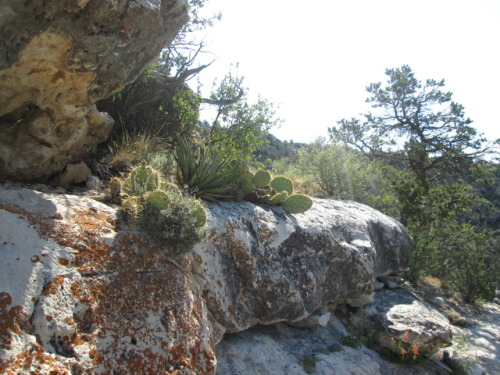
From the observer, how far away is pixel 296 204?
5129mm

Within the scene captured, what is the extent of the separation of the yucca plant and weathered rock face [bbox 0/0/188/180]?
46.4 inches

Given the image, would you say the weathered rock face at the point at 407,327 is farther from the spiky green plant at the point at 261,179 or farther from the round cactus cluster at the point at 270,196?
the spiky green plant at the point at 261,179

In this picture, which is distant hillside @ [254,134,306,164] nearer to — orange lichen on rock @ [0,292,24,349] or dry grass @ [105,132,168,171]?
dry grass @ [105,132,168,171]

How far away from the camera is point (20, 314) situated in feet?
7.16

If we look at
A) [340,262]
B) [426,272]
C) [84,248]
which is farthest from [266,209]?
[426,272]

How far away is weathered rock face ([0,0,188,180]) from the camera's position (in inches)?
122

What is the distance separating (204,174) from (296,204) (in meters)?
1.39

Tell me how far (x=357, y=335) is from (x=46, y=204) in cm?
411

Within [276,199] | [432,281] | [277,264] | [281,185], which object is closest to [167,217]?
[277,264]

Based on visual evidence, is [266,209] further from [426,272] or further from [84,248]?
[426,272]

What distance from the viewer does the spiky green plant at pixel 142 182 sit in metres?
3.72

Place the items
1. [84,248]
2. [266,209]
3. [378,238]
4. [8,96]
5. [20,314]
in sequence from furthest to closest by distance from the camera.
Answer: [378,238], [266,209], [8,96], [84,248], [20,314]

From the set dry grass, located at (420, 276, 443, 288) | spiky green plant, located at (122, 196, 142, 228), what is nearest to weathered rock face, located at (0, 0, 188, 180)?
spiky green plant, located at (122, 196, 142, 228)

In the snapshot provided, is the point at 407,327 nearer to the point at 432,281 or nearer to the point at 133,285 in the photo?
the point at 432,281
